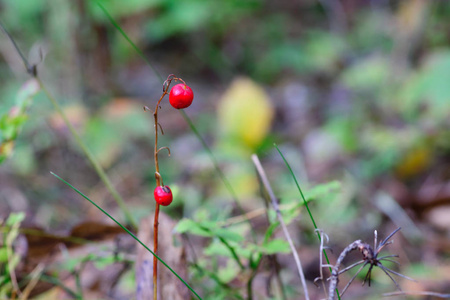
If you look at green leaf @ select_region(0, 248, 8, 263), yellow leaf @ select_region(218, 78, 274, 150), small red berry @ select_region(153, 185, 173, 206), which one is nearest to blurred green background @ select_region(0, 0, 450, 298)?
yellow leaf @ select_region(218, 78, 274, 150)

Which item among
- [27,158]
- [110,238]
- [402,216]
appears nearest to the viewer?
[110,238]

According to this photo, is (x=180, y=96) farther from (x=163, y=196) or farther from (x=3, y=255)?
(x=3, y=255)

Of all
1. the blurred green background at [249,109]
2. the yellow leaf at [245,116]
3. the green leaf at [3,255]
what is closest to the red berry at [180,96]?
the blurred green background at [249,109]

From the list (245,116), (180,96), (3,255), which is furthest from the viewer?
(245,116)

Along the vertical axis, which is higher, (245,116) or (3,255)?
(245,116)

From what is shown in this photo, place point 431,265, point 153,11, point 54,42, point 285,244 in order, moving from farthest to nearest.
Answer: point 153,11
point 54,42
point 431,265
point 285,244

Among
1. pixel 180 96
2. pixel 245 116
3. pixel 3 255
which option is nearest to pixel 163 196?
pixel 180 96

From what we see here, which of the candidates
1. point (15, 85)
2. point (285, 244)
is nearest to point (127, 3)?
point (15, 85)

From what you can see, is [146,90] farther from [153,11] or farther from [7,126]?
[7,126]
